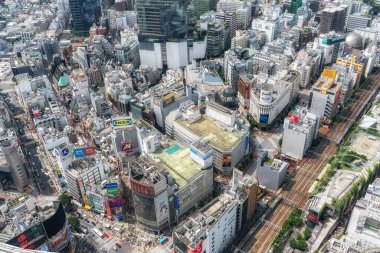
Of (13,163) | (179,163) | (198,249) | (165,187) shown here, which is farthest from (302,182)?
(13,163)

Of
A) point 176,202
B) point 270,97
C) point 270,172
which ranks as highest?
point 270,97

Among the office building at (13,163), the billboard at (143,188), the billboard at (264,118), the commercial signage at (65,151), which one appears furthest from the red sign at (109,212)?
the billboard at (264,118)

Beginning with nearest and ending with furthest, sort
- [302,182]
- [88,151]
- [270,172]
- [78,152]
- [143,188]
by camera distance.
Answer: [143,188] → [270,172] → [78,152] → [88,151] → [302,182]

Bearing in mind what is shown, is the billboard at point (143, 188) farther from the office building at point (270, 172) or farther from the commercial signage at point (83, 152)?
the office building at point (270, 172)

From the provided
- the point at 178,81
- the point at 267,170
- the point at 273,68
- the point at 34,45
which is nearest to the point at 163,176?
the point at 267,170

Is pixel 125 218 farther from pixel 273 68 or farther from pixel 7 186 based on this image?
pixel 273 68

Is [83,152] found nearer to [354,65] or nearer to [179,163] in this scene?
[179,163]
